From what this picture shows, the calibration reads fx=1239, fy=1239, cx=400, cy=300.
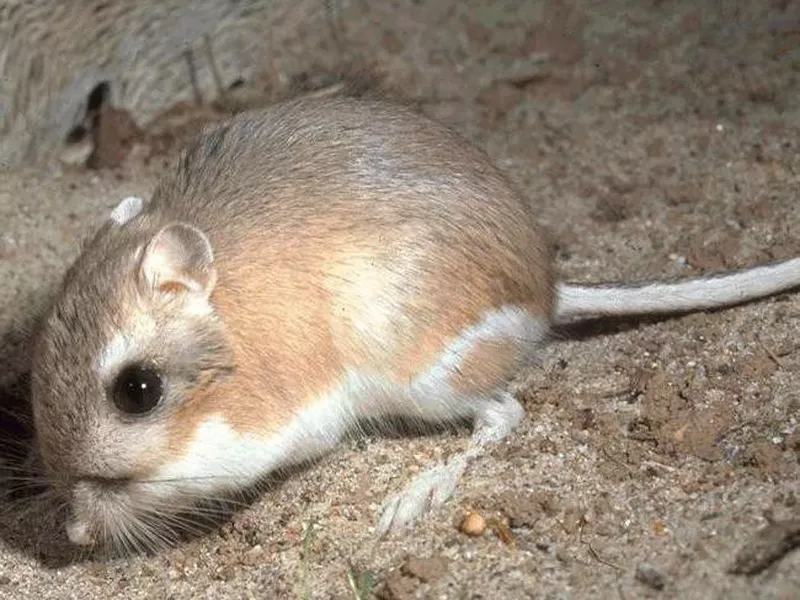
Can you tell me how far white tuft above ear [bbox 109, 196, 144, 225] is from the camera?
4215 mm

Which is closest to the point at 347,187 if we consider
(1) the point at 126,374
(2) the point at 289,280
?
(2) the point at 289,280

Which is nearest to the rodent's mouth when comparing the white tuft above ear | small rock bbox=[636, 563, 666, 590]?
the white tuft above ear

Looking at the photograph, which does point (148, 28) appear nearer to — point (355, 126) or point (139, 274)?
point (355, 126)

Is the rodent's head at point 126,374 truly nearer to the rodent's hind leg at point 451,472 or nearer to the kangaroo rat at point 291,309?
the kangaroo rat at point 291,309

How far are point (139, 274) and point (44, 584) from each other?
113 cm

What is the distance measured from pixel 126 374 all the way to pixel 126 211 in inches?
33.8

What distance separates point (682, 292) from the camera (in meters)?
4.46

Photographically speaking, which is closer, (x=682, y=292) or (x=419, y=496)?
(x=419, y=496)

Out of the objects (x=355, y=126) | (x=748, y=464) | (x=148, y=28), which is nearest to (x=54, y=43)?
(x=148, y=28)

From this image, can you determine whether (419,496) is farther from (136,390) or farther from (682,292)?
(682,292)

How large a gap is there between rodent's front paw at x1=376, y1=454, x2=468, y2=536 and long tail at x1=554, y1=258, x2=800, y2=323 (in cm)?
77

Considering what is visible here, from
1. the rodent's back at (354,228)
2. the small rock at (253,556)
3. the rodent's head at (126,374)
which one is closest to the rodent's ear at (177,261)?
the rodent's head at (126,374)

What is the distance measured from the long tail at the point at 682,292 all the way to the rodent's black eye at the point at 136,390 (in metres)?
1.58

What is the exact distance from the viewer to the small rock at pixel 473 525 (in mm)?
3836
